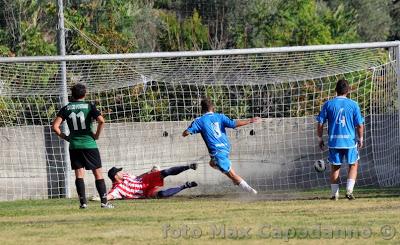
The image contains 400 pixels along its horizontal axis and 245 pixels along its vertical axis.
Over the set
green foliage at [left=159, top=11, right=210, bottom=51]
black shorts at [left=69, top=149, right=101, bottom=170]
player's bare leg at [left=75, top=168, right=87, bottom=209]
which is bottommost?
player's bare leg at [left=75, top=168, right=87, bottom=209]

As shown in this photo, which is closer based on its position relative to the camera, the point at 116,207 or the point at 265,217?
the point at 265,217

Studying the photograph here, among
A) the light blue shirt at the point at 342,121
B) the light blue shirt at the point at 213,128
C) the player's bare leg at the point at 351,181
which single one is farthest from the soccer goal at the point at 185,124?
the player's bare leg at the point at 351,181

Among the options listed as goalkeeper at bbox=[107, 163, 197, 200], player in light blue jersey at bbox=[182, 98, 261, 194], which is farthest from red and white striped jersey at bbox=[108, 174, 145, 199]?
player in light blue jersey at bbox=[182, 98, 261, 194]

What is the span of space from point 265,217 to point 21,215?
362 centimetres

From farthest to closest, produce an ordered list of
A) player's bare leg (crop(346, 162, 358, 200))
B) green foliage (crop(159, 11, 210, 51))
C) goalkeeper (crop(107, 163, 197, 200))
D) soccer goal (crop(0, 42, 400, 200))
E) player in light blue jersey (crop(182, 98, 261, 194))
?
green foliage (crop(159, 11, 210, 51))
soccer goal (crop(0, 42, 400, 200))
goalkeeper (crop(107, 163, 197, 200))
player in light blue jersey (crop(182, 98, 261, 194))
player's bare leg (crop(346, 162, 358, 200))

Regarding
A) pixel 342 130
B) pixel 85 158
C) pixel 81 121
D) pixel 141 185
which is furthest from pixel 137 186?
pixel 342 130

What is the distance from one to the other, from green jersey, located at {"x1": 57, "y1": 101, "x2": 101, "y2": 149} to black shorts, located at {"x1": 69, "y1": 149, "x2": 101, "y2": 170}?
0.06 metres

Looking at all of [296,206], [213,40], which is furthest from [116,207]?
[213,40]

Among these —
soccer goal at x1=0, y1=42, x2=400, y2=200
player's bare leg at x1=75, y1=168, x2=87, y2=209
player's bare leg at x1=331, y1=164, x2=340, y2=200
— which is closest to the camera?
player's bare leg at x1=75, y1=168, x2=87, y2=209

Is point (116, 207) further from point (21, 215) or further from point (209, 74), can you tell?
point (209, 74)

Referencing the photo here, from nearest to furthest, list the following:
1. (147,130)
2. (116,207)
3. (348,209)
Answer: (348,209) → (116,207) → (147,130)

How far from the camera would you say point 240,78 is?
2092 cm

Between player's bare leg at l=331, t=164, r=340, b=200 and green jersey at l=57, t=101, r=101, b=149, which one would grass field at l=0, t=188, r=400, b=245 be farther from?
green jersey at l=57, t=101, r=101, b=149

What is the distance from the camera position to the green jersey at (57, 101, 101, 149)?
15.1m
